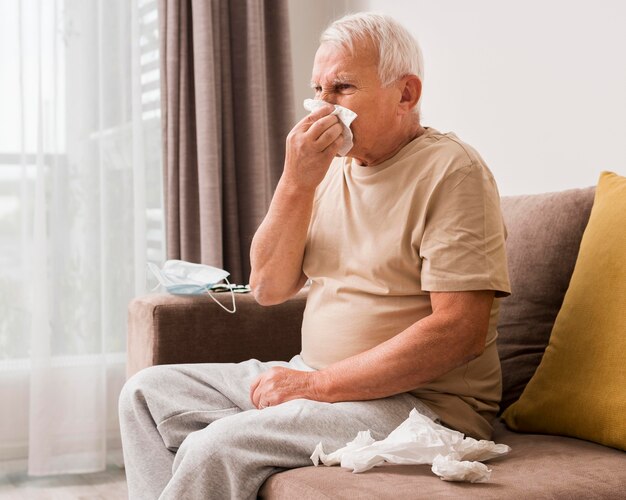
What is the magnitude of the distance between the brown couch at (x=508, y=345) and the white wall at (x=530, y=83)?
0.34 metres

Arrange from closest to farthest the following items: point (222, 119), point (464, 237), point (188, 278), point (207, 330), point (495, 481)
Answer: point (495, 481) → point (464, 237) → point (207, 330) → point (188, 278) → point (222, 119)

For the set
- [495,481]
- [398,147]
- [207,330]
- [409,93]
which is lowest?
[495,481]

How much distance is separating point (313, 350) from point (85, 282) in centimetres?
159

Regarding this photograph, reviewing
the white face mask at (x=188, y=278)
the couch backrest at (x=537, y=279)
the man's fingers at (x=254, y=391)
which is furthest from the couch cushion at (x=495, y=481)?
the white face mask at (x=188, y=278)

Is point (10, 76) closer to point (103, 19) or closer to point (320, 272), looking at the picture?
point (103, 19)

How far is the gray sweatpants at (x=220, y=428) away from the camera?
1406mm

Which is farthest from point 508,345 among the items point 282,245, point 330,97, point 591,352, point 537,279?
point 330,97

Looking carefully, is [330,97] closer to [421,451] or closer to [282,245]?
[282,245]

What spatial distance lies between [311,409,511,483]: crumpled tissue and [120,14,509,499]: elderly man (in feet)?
0.22

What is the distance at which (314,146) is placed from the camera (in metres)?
A: 1.72

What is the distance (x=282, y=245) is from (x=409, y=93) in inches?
15.9

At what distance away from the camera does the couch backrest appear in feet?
6.00

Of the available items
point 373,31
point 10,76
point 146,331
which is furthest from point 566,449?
point 10,76

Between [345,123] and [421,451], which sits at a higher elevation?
[345,123]
